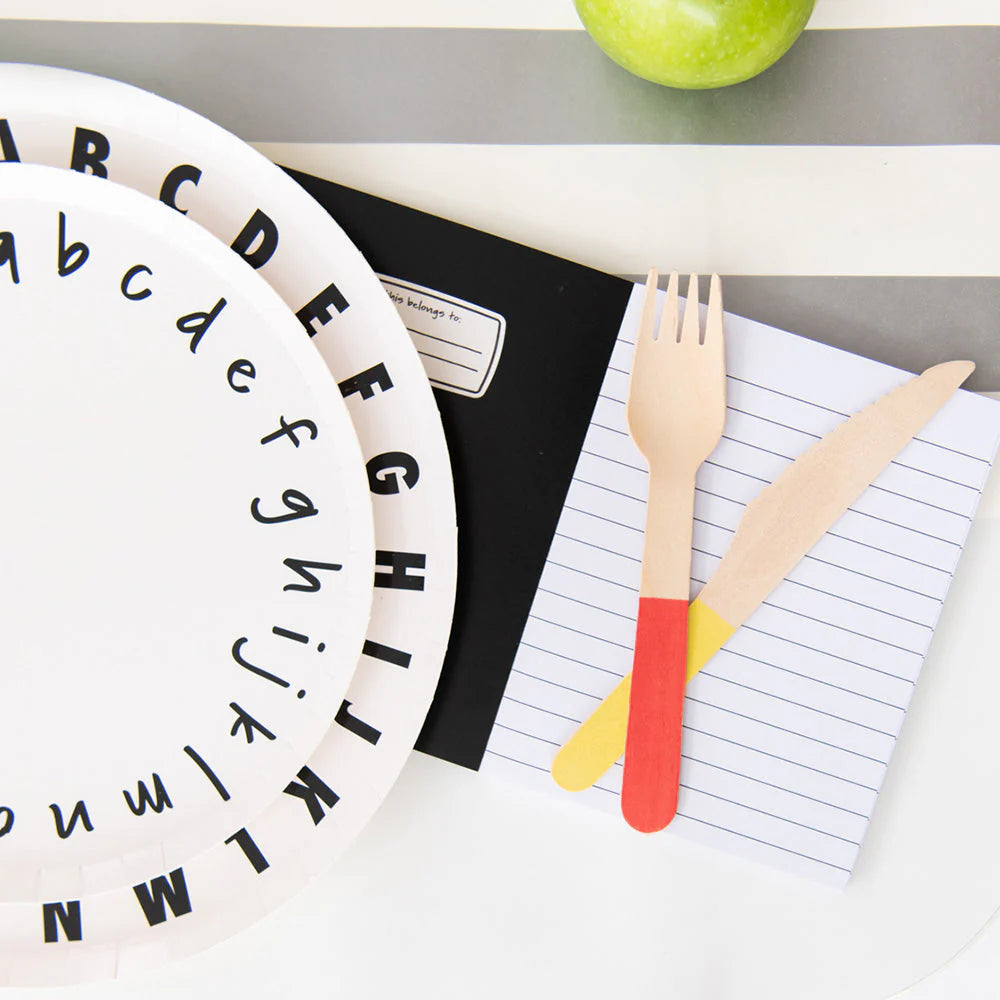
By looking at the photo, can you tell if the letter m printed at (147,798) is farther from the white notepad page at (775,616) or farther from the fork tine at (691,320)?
the fork tine at (691,320)

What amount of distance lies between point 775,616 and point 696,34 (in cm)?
34

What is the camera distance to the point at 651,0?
1.52 feet

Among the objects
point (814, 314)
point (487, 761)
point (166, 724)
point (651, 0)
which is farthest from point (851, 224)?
point (166, 724)

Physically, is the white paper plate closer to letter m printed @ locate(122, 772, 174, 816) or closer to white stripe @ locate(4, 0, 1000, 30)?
letter m printed @ locate(122, 772, 174, 816)

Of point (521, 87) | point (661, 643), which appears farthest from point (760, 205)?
point (661, 643)

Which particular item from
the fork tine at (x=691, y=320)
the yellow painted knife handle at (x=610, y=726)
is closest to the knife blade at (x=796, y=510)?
the yellow painted knife handle at (x=610, y=726)

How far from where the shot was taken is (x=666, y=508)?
1.74ft

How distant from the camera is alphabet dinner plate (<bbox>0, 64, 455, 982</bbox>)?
0.47 metres

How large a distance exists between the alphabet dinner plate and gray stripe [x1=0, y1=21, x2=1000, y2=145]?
0.28ft

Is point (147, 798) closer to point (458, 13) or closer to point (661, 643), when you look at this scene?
point (661, 643)

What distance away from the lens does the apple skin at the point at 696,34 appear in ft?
1.51

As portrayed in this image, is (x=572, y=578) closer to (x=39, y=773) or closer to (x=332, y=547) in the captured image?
(x=332, y=547)

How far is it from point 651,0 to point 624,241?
0.44 ft

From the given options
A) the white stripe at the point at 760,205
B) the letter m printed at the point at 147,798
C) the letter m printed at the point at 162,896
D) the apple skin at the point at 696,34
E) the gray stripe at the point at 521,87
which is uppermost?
the gray stripe at the point at 521,87
